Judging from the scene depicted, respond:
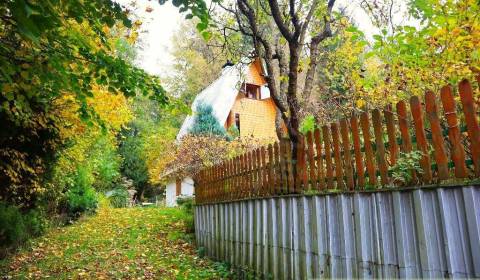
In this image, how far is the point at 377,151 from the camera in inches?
148

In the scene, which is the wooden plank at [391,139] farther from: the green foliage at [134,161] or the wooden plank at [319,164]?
the green foliage at [134,161]

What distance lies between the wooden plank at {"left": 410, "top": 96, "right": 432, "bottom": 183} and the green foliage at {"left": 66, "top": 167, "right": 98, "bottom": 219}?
1484cm

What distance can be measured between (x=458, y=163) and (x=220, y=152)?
11428 mm

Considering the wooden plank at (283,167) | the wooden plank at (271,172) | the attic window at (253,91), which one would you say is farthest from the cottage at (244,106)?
the wooden plank at (283,167)

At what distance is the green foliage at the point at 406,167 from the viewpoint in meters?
3.29

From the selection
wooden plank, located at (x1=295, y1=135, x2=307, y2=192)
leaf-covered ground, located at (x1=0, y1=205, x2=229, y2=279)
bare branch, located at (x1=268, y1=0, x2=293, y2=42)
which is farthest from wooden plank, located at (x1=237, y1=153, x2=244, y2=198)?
bare branch, located at (x1=268, y1=0, x2=293, y2=42)

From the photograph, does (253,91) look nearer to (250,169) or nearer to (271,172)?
(250,169)

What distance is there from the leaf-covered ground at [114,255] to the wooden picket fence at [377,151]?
250 centimetres

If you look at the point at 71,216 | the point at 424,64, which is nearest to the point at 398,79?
the point at 424,64

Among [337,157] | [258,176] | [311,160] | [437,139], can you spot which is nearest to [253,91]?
[258,176]

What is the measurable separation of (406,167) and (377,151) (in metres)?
0.45

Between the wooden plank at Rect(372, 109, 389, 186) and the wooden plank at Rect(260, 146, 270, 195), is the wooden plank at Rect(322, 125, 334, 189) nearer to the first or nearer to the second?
the wooden plank at Rect(372, 109, 389, 186)

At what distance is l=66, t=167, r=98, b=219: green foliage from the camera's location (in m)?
16.0

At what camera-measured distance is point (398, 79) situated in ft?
20.2
